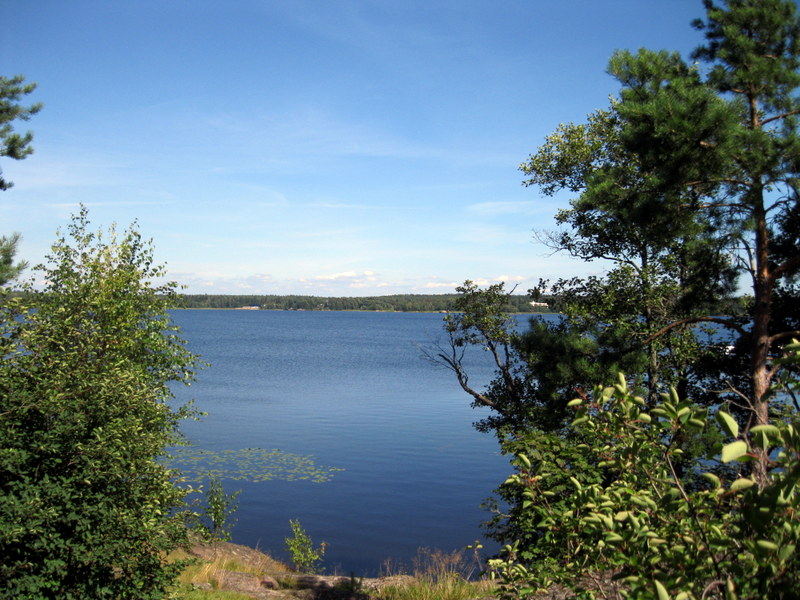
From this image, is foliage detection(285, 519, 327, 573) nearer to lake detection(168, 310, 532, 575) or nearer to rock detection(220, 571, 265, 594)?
lake detection(168, 310, 532, 575)

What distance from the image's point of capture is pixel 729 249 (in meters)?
10.1

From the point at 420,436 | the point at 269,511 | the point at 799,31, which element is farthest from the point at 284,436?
the point at 799,31

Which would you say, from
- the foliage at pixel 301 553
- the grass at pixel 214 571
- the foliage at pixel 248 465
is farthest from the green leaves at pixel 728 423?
the foliage at pixel 248 465

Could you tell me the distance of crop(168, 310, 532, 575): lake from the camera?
18016 millimetres

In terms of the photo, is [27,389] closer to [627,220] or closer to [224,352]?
[627,220]

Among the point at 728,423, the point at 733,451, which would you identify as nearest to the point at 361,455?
the point at 728,423

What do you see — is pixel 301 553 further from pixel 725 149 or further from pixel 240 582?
pixel 725 149

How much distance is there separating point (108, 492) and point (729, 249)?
957cm

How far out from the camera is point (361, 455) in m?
25.8

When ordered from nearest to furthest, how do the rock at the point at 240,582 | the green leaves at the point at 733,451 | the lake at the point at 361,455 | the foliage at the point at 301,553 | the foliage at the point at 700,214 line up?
1. the green leaves at the point at 733,451
2. the foliage at the point at 700,214
3. the rock at the point at 240,582
4. the foliage at the point at 301,553
5. the lake at the point at 361,455

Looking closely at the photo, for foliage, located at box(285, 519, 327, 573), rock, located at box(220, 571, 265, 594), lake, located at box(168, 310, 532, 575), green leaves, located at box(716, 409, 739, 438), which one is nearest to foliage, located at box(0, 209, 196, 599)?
rock, located at box(220, 571, 265, 594)

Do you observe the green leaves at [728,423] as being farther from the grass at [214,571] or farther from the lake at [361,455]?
the lake at [361,455]

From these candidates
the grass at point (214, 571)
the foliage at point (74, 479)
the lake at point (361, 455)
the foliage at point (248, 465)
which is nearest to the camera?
the foliage at point (74, 479)

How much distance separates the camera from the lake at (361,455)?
18016mm
